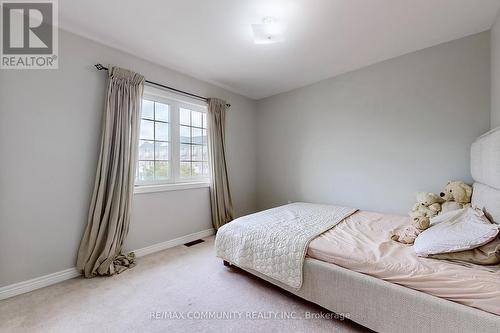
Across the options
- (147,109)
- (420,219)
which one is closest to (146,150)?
(147,109)

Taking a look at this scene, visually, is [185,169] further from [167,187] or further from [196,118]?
[196,118]

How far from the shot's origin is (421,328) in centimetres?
115

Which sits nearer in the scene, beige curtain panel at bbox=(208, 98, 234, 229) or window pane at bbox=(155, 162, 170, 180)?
window pane at bbox=(155, 162, 170, 180)

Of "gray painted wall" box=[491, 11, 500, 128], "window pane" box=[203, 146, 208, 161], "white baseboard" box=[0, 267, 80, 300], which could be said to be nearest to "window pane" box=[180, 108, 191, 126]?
"window pane" box=[203, 146, 208, 161]

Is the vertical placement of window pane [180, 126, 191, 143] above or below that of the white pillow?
above

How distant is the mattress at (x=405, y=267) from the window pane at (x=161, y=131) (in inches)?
89.5

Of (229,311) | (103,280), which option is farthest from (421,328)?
(103,280)

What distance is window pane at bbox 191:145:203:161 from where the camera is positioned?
124 inches

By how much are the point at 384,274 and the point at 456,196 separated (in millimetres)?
1464

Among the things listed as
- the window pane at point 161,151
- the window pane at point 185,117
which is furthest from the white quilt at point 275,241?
the window pane at point 185,117

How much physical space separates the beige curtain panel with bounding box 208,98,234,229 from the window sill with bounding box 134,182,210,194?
0.21 meters

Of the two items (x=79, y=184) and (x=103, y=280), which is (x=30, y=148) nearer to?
(x=79, y=184)

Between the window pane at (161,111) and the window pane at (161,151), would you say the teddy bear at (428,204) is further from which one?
the window pane at (161,111)

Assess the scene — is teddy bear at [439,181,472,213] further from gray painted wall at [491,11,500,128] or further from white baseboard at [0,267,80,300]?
white baseboard at [0,267,80,300]
